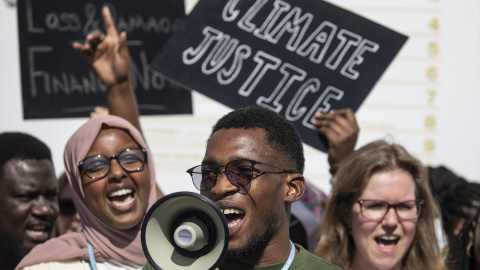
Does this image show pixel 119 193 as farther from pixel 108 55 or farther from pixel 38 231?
pixel 108 55

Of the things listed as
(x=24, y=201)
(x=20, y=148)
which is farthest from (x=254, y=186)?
(x=20, y=148)

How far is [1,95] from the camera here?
5.12 m

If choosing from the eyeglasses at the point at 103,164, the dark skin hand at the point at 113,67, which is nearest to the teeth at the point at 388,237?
the eyeglasses at the point at 103,164

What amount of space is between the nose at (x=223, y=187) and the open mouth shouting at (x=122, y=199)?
1.08 metres

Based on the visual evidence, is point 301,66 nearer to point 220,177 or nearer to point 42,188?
point 42,188

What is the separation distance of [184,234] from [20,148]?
1.97 meters

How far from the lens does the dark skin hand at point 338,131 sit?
3873mm

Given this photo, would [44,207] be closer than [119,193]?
No

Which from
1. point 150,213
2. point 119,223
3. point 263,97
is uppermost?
point 263,97

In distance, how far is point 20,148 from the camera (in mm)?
3834

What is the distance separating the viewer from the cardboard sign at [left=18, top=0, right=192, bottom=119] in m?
4.55

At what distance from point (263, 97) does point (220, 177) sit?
1.75 metres

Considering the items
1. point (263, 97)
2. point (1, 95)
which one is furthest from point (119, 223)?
point (1, 95)

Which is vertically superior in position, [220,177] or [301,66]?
[301,66]
